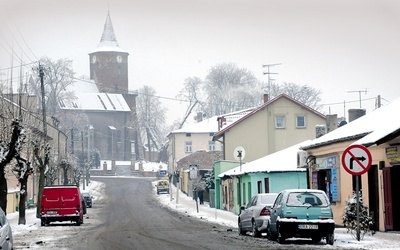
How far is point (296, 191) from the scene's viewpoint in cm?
2416

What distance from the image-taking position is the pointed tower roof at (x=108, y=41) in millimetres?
174750

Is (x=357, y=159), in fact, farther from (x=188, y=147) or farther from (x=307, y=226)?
(x=188, y=147)

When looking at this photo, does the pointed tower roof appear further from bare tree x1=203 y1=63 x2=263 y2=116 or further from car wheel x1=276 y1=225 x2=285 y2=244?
car wheel x1=276 y1=225 x2=285 y2=244

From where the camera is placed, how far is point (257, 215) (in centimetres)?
2784

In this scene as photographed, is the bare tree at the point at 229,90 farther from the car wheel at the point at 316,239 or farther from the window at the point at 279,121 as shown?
the car wheel at the point at 316,239

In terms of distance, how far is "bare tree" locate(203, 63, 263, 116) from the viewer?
416 ft

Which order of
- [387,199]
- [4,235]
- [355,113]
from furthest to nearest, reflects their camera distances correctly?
[355,113], [387,199], [4,235]

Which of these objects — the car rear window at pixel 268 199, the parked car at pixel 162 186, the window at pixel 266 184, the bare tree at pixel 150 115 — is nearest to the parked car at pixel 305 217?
the car rear window at pixel 268 199

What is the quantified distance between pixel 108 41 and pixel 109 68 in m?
7.88

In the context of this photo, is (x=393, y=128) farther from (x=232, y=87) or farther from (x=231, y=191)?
(x=232, y=87)

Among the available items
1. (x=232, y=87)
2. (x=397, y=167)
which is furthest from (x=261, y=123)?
(x=232, y=87)

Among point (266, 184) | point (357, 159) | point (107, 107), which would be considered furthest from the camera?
point (107, 107)

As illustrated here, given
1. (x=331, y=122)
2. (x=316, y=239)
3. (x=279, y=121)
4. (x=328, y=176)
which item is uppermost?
(x=279, y=121)

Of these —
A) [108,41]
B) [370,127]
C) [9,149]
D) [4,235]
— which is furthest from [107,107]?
[4,235]
